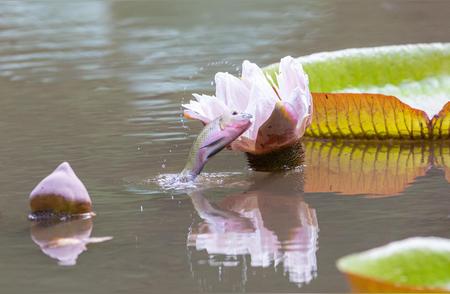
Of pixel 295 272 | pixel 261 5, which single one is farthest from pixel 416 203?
pixel 261 5

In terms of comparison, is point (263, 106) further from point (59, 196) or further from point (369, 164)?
point (59, 196)

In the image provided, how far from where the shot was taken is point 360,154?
8.21 feet

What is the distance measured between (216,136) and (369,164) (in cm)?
41

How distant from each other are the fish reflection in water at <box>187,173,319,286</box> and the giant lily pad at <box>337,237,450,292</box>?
0.40 m

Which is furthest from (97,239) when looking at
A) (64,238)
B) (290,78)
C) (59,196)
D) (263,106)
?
(290,78)

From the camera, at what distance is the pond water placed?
1.58m

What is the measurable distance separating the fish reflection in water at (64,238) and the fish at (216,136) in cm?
35

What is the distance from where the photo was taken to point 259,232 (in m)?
1.79

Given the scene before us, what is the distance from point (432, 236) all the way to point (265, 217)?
329 millimetres

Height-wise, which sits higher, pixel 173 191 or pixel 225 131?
pixel 225 131

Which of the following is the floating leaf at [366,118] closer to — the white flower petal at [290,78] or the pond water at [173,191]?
the pond water at [173,191]

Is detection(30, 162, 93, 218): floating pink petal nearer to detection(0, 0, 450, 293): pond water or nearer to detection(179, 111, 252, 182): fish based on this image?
detection(0, 0, 450, 293): pond water

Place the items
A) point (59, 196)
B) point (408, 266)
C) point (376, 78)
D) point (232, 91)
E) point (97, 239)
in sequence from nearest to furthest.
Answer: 1. point (408, 266)
2. point (97, 239)
3. point (59, 196)
4. point (232, 91)
5. point (376, 78)

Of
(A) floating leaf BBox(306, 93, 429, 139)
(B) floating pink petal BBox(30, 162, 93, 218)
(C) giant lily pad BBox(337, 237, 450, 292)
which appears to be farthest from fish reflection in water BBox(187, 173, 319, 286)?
(A) floating leaf BBox(306, 93, 429, 139)
